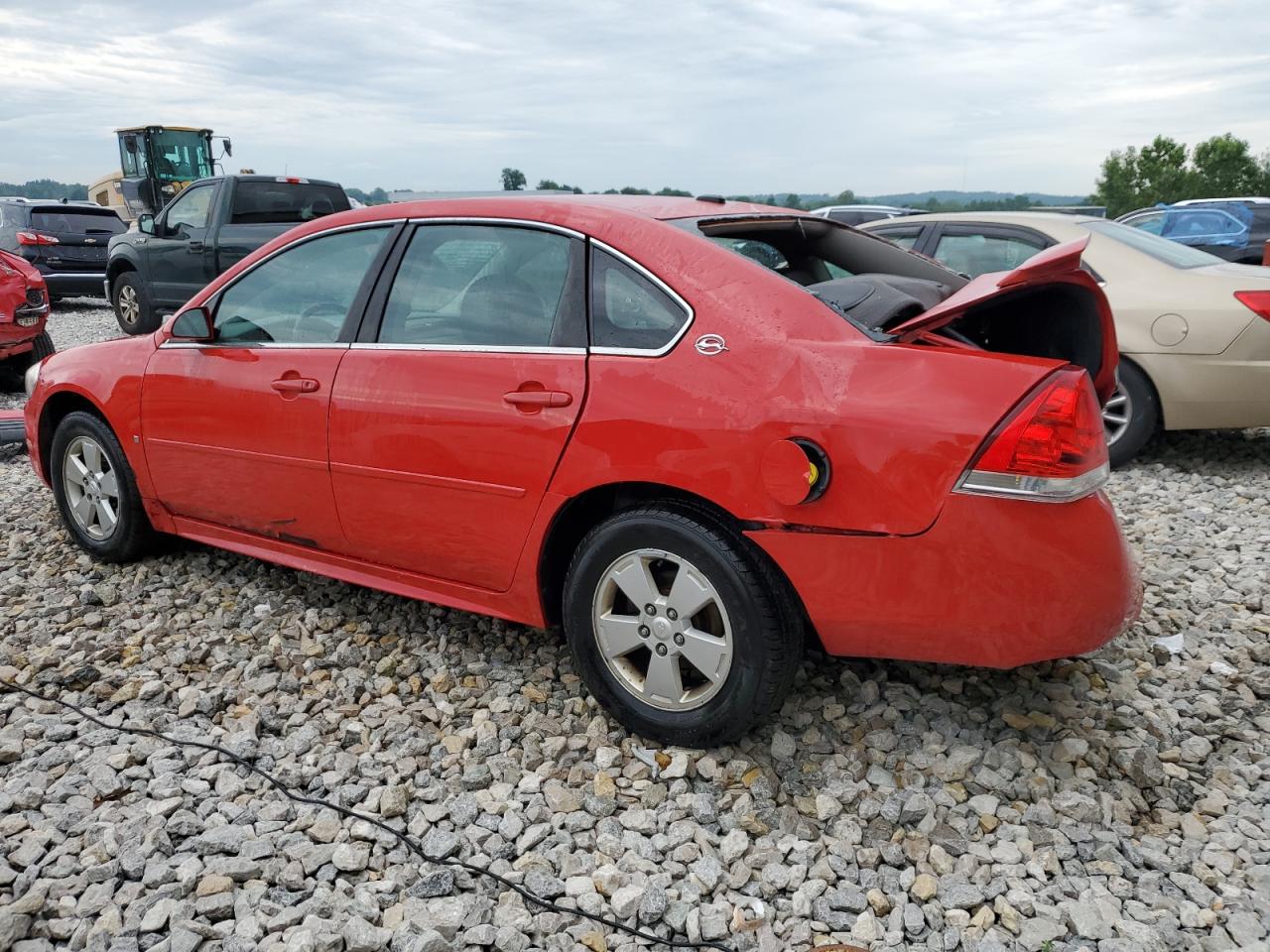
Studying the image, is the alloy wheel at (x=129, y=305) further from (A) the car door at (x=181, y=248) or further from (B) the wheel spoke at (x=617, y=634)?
(B) the wheel spoke at (x=617, y=634)

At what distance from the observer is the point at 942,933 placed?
2.35 m

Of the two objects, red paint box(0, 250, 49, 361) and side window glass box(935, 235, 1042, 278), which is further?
red paint box(0, 250, 49, 361)

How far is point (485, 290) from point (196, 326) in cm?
133

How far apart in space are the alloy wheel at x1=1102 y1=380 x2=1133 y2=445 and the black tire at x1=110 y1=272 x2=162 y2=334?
10.3 metres

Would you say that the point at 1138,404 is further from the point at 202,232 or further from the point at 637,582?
the point at 202,232

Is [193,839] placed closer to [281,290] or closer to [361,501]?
[361,501]

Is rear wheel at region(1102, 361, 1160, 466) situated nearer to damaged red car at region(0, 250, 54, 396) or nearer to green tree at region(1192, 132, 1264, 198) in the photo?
damaged red car at region(0, 250, 54, 396)

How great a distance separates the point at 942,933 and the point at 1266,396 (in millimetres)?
4452

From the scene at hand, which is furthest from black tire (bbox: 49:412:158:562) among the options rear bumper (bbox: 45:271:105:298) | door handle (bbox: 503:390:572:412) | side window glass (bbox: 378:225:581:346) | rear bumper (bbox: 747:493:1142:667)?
rear bumper (bbox: 45:271:105:298)

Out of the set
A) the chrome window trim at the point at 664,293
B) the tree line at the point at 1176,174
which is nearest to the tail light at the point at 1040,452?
the chrome window trim at the point at 664,293

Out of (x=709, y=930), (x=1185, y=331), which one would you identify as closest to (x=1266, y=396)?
(x=1185, y=331)

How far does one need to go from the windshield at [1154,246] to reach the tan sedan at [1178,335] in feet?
0.04

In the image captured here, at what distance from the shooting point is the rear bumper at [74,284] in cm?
1527

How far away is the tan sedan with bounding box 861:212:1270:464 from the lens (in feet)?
18.2
